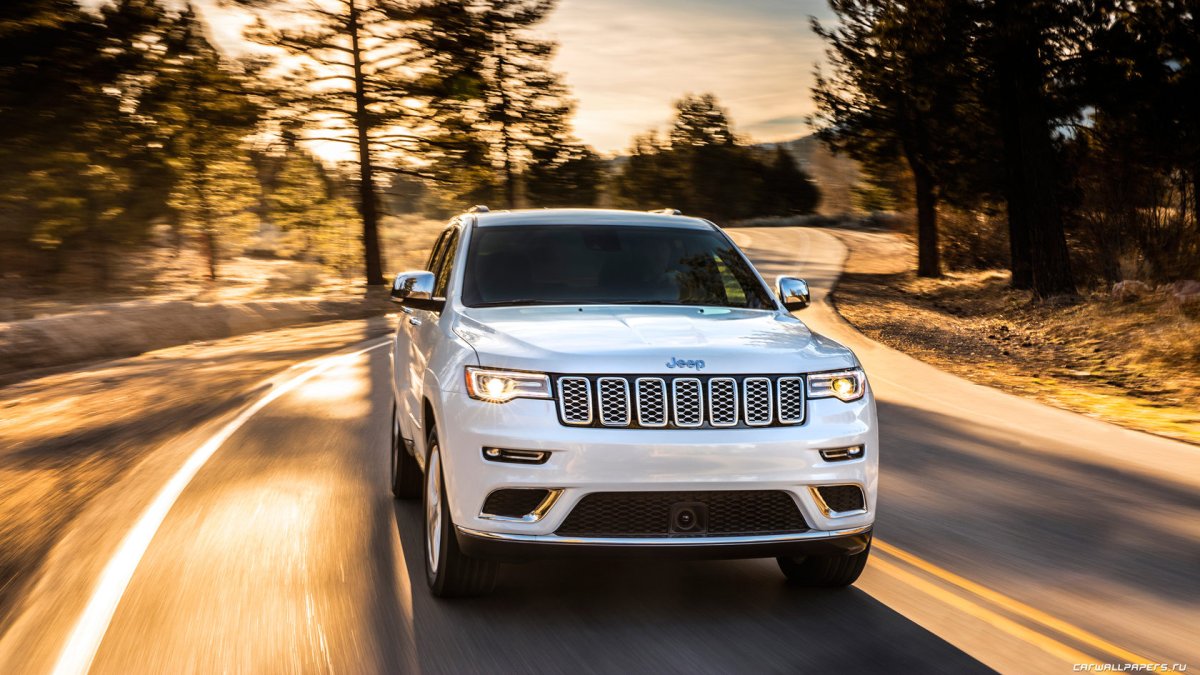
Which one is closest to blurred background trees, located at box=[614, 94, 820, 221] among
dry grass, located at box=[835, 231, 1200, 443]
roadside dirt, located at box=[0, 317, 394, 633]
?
dry grass, located at box=[835, 231, 1200, 443]

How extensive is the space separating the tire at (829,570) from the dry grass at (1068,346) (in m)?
6.52

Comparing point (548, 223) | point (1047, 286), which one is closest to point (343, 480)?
point (548, 223)

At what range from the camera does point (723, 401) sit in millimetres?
5117

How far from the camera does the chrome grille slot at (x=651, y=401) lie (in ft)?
16.5

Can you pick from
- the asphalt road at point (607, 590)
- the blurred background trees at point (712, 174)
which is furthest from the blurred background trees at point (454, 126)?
the blurred background trees at point (712, 174)

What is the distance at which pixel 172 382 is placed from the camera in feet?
52.3

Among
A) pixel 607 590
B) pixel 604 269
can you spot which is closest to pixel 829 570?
pixel 607 590

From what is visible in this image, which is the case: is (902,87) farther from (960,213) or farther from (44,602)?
(44,602)

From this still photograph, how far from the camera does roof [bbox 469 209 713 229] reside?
712 centimetres

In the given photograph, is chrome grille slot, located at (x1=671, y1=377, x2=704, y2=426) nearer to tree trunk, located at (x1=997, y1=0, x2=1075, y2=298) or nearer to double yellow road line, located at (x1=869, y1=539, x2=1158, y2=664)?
double yellow road line, located at (x1=869, y1=539, x2=1158, y2=664)

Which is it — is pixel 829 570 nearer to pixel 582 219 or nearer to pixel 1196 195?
pixel 582 219

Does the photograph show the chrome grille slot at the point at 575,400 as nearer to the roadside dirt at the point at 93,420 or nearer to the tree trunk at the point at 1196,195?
the roadside dirt at the point at 93,420

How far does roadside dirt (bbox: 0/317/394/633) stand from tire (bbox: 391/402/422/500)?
2.01 metres

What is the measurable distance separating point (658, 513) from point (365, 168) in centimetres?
3356
